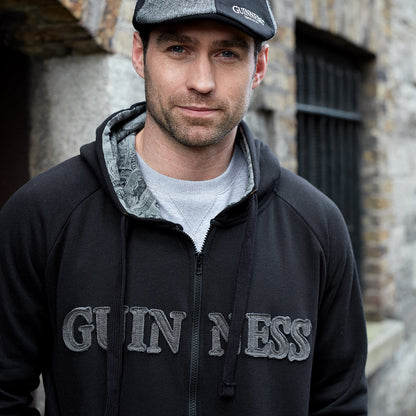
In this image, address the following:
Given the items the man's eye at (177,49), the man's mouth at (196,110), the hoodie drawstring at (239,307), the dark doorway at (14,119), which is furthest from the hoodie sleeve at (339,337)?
the dark doorway at (14,119)

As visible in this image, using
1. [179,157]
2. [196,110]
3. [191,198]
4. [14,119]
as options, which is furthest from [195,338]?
[14,119]

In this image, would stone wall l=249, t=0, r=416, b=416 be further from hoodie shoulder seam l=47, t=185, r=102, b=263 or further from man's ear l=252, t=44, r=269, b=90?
hoodie shoulder seam l=47, t=185, r=102, b=263

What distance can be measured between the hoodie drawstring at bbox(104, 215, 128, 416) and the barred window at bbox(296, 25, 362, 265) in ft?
7.86

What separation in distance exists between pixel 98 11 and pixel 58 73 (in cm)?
33

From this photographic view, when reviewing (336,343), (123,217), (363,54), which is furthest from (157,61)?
(363,54)

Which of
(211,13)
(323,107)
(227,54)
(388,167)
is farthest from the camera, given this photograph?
(388,167)

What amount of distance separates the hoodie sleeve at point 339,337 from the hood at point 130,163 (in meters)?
0.25

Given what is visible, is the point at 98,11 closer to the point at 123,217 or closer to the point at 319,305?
the point at 123,217

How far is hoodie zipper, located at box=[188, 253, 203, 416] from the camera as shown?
1.65m

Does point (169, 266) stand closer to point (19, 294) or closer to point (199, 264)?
point (199, 264)

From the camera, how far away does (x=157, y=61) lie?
1.72 meters

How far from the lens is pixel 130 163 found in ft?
5.90

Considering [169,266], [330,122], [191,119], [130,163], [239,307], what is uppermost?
[330,122]

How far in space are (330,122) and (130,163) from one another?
271cm
